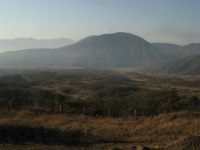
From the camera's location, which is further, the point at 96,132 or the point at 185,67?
the point at 185,67

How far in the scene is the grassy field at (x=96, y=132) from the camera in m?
10.4

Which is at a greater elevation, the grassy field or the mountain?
the mountain

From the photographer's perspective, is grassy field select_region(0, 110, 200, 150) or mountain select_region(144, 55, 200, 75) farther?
mountain select_region(144, 55, 200, 75)

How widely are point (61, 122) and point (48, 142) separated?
3.99 metres

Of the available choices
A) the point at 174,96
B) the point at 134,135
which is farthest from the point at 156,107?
the point at 134,135

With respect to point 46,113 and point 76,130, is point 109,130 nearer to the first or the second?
point 76,130

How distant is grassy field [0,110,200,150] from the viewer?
10.4 meters

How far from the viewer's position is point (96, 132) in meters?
12.9

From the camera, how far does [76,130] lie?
1300 centimetres

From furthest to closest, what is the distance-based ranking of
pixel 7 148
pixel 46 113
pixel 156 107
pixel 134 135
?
pixel 156 107
pixel 46 113
pixel 134 135
pixel 7 148

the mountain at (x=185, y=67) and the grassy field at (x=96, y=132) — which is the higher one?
the mountain at (x=185, y=67)

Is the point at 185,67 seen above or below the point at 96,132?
above

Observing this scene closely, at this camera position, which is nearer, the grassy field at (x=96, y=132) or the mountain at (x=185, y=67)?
the grassy field at (x=96, y=132)

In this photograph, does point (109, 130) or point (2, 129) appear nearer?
point (2, 129)
